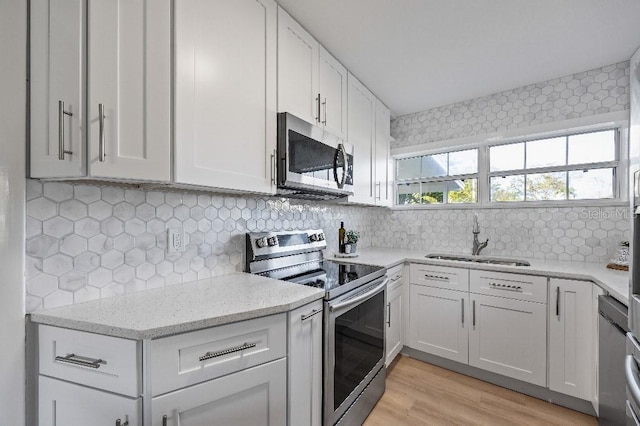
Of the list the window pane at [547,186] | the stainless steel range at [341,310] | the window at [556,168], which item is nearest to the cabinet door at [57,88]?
the stainless steel range at [341,310]

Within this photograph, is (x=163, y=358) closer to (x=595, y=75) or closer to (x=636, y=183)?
(x=636, y=183)

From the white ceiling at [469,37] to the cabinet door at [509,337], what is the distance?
1809mm

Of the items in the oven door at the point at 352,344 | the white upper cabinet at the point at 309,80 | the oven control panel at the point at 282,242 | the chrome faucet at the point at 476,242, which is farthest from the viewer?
the chrome faucet at the point at 476,242

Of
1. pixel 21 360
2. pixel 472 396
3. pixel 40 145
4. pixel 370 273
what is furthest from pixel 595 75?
pixel 21 360

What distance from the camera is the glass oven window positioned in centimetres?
144

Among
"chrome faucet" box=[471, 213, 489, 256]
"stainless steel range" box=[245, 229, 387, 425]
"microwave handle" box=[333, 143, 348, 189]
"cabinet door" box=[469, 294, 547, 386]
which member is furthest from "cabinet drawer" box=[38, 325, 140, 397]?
"chrome faucet" box=[471, 213, 489, 256]

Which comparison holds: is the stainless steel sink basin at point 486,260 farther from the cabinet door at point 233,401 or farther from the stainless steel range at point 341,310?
the cabinet door at point 233,401

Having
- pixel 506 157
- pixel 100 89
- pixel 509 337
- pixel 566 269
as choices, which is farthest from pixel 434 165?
pixel 100 89

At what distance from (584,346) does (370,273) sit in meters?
1.46

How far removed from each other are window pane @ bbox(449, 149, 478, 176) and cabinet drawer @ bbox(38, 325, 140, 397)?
9.99 ft

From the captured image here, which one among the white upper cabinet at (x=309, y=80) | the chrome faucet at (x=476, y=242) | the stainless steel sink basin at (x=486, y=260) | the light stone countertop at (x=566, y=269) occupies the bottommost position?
the stainless steel sink basin at (x=486, y=260)

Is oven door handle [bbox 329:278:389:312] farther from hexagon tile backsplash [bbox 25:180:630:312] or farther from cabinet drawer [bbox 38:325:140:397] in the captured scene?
cabinet drawer [bbox 38:325:140:397]

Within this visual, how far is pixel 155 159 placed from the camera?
1.03 meters

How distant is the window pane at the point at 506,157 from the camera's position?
8.55 feet
